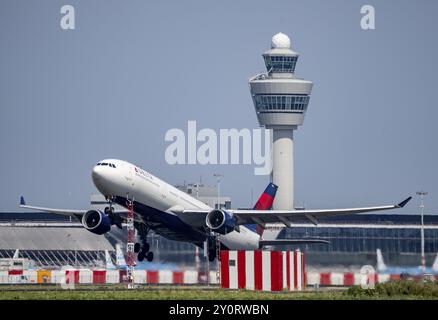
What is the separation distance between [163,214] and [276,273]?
15516 millimetres

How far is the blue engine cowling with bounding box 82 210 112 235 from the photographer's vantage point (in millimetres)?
94688

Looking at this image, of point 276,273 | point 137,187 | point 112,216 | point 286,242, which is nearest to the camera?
point 276,273

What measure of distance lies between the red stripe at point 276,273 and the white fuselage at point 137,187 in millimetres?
13356

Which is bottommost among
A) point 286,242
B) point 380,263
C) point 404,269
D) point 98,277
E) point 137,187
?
point 98,277

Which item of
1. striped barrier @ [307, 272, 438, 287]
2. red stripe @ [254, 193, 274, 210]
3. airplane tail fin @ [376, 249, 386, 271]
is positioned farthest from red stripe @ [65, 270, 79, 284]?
red stripe @ [254, 193, 274, 210]

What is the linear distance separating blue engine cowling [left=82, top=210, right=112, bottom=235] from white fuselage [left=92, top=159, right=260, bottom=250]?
4.02 m

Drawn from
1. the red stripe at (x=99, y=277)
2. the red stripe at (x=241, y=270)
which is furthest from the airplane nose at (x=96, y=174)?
the red stripe at (x=241, y=270)

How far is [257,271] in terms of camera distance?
8162 cm

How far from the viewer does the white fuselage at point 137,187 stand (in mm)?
89000

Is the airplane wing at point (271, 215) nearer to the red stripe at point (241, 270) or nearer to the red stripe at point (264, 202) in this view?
the red stripe at point (264, 202)

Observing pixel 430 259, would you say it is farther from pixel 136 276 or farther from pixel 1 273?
pixel 1 273

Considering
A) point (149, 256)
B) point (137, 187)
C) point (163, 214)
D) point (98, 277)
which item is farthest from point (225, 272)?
point (98, 277)

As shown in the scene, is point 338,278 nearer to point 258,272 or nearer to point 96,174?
point 258,272

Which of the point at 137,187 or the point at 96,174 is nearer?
the point at 96,174
